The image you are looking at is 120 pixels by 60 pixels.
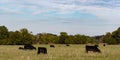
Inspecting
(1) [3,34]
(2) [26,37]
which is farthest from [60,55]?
(1) [3,34]

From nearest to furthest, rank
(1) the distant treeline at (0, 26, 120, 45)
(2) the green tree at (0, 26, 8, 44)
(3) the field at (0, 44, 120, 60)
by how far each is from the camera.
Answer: (3) the field at (0, 44, 120, 60) → (1) the distant treeline at (0, 26, 120, 45) → (2) the green tree at (0, 26, 8, 44)

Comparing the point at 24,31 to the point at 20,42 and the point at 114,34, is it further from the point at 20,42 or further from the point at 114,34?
the point at 114,34

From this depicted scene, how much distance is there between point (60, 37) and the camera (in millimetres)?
116938

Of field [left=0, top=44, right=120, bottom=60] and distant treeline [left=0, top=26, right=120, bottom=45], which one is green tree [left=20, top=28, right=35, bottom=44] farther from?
field [left=0, top=44, right=120, bottom=60]

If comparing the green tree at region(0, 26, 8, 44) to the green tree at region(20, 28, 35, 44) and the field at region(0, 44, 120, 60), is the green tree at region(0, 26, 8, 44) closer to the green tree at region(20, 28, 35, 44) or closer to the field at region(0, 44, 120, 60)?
the green tree at region(20, 28, 35, 44)

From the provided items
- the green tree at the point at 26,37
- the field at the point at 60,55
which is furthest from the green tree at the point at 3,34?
the field at the point at 60,55

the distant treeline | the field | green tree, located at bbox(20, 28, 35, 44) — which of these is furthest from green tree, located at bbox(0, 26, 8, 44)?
the field

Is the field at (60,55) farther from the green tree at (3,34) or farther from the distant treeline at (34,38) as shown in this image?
the green tree at (3,34)

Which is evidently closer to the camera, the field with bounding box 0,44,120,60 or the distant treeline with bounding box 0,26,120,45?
the field with bounding box 0,44,120,60

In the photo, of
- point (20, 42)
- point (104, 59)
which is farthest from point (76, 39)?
point (104, 59)

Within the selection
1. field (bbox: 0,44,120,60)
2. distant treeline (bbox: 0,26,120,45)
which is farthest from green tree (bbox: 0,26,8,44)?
field (bbox: 0,44,120,60)

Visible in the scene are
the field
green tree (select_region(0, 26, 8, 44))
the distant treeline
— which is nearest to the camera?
the field

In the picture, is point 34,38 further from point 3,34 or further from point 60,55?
point 60,55

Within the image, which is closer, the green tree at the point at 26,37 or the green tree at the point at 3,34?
the green tree at the point at 26,37
